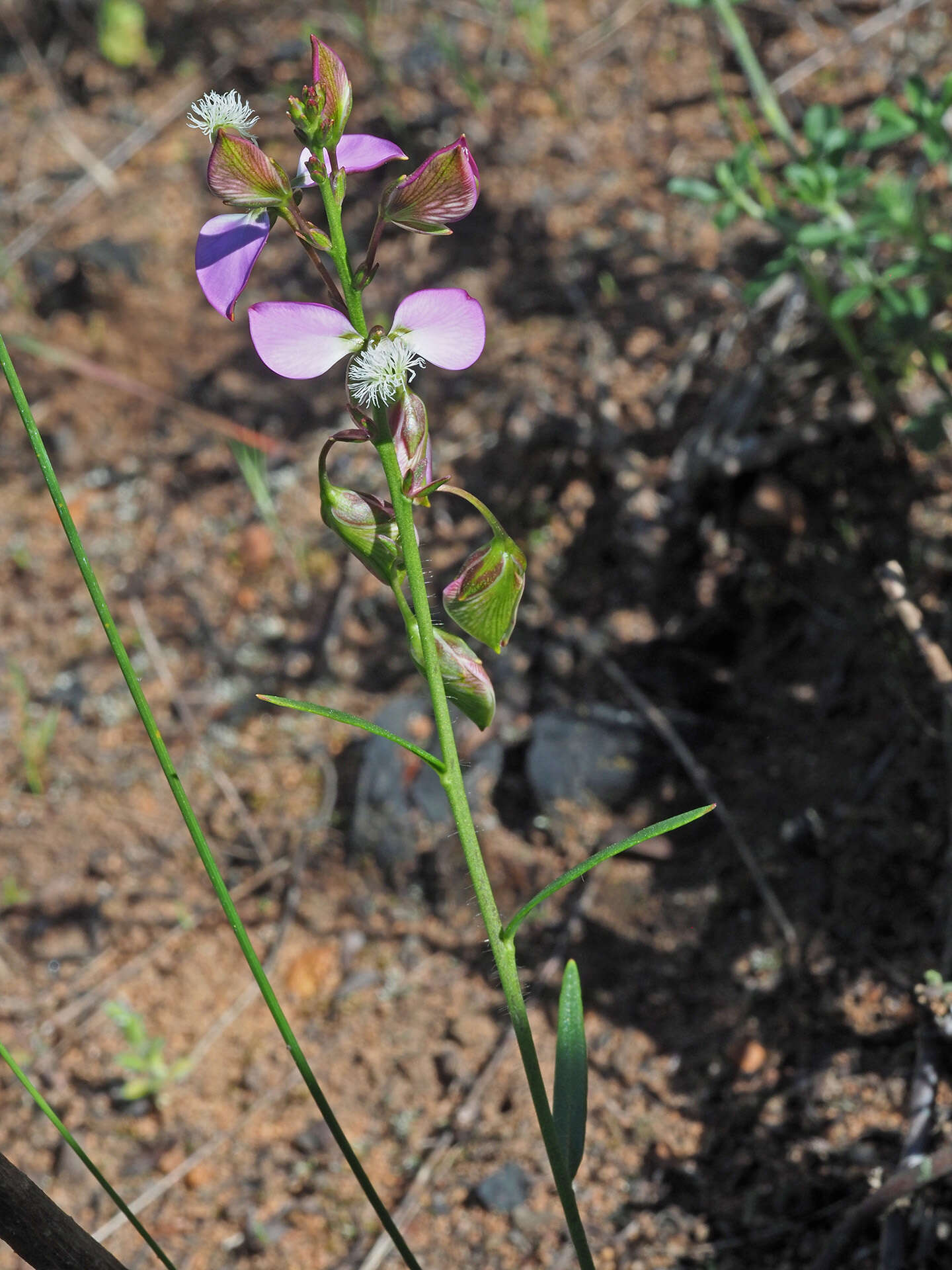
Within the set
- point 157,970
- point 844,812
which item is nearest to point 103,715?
point 157,970

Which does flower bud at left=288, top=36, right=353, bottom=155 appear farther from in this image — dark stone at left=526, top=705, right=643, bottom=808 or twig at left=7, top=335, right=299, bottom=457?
twig at left=7, top=335, right=299, bottom=457

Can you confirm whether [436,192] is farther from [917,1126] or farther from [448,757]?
[917,1126]

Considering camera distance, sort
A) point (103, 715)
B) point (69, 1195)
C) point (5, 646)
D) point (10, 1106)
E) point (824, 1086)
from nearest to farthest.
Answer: point (824, 1086), point (69, 1195), point (10, 1106), point (103, 715), point (5, 646)

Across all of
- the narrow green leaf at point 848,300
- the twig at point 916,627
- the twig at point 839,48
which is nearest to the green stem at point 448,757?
the twig at point 916,627

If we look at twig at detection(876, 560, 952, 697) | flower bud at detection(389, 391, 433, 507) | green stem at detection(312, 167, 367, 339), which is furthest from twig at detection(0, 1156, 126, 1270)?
twig at detection(876, 560, 952, 697)

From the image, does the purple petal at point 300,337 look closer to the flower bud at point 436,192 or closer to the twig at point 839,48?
the flower bud at point 436,192

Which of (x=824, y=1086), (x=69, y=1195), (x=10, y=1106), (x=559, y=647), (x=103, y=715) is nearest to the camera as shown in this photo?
(x=824, y=1086)

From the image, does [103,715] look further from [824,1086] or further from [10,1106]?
[824,1086]
